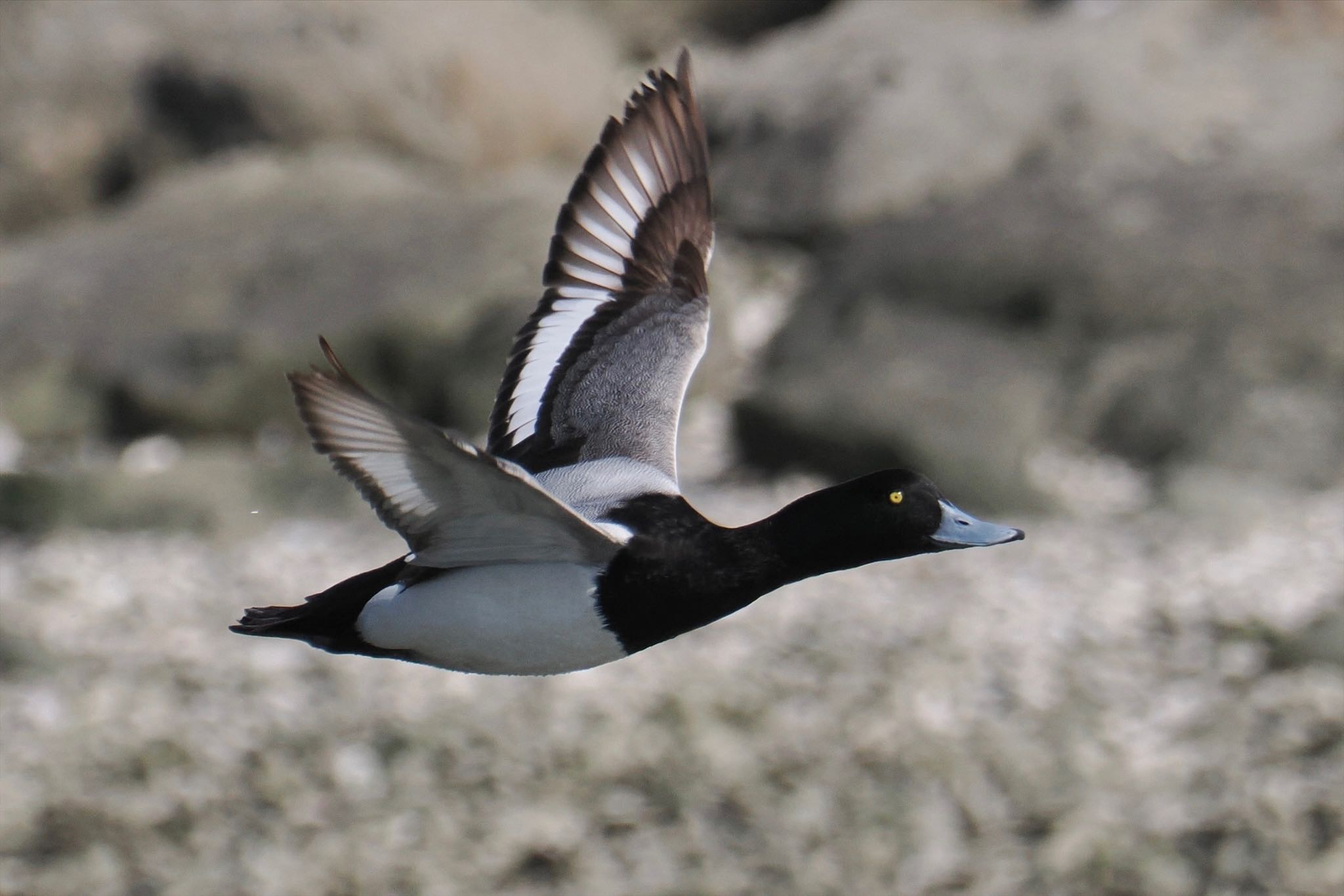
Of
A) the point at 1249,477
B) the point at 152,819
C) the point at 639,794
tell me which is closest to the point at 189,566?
the point at 152,819

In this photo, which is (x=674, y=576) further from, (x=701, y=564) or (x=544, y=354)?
(x=544, y=354)

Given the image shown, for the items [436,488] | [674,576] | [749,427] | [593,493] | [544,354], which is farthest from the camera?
[749,427]

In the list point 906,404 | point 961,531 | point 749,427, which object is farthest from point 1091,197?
point 961,531

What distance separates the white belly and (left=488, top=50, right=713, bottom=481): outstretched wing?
0.56 m

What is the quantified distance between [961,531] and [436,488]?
1.08 metres

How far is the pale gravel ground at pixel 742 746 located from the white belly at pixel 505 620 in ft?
9.52

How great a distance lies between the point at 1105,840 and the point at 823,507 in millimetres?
3154

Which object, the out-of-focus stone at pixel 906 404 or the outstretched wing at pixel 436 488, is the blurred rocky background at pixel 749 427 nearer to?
the out-of-focus stone at pixel 906 404

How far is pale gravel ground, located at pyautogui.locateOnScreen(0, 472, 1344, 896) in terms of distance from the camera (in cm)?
647

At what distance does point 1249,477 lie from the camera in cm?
854

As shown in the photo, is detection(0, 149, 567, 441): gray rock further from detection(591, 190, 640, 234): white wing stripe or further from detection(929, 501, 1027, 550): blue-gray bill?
detection(929, 501, 1027, 550): blue-gray bill

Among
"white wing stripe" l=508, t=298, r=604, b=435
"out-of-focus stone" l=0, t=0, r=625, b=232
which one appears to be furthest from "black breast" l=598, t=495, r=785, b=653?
"out-of-focus stone" l=0, t=0, r=625, b=232

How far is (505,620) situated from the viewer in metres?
3.68

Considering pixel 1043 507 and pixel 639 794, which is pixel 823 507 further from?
pixel 1043 507
